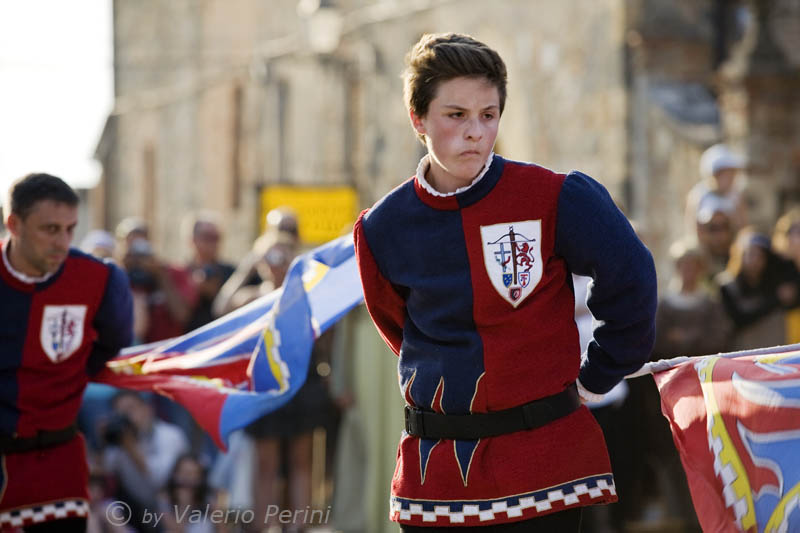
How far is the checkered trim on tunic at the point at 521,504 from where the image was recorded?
13.6 ft

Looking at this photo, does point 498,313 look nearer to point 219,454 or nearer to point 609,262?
point 609,262

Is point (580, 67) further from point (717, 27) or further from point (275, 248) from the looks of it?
point (275, 248)

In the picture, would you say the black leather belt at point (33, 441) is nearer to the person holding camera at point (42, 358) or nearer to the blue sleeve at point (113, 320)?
the person holding camera at point (42, 358)

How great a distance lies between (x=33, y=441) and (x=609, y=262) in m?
2.57

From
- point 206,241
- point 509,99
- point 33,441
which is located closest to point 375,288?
point 33,441

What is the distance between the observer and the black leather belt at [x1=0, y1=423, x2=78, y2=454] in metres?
5.66

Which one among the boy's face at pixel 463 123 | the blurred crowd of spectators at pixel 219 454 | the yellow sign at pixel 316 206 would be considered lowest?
the blurred crowd of spectators at pixel 219 454

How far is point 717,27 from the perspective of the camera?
56.0 feet

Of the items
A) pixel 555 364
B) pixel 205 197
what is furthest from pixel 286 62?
pixel 555 364

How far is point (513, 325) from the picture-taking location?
164 inches

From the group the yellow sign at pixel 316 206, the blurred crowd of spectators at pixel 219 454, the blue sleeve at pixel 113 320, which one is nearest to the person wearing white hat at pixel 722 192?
the blurred crowd of spectators at pixel 219 454

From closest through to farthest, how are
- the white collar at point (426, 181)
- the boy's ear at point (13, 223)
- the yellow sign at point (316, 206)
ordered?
the white collar at point (426, 181) → the boy's ear at point (13, 223) → the yellow sign at point (316, 206)

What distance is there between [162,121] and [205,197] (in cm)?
443

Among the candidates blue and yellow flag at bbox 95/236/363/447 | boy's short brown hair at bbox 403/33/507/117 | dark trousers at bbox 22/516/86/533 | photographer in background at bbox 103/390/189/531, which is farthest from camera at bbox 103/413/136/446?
boy's short brown hair at bbox 403/33/507/117
